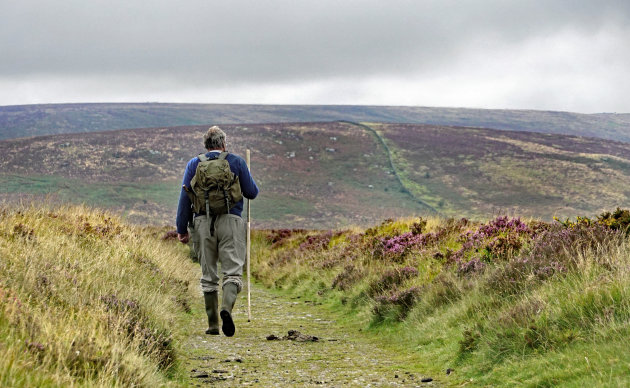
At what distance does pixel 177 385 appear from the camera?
21.2 ft

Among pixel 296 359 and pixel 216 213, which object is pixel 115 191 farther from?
pixel 296 359

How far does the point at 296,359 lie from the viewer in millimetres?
8281

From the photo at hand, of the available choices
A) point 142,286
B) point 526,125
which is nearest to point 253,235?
point 142,286

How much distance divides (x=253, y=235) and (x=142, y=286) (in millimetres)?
18850

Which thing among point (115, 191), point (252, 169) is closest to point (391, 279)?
point (115, 191)

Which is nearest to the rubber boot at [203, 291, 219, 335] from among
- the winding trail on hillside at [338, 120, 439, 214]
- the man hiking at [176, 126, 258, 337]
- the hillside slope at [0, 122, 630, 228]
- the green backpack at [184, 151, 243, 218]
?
the man hiking at [176, 126, 258, 337]

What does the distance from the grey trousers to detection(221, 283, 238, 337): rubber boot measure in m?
0.09

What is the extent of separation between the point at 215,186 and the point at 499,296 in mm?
4047

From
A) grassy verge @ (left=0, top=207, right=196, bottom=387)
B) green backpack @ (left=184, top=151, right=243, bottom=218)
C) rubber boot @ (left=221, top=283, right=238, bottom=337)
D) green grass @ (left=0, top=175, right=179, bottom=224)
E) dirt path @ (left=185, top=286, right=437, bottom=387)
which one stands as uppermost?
green backpack @ (left=184, top=151, right=243, bottom=218)

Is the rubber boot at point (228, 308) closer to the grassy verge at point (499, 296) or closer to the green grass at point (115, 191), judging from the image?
the grassy verge at point (499, 296)

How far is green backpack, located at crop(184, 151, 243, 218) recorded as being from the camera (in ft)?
28.6

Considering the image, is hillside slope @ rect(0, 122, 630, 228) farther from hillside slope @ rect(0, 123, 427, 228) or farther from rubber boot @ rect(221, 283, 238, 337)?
rubber boot @ rect(221, 283, 238, 337)

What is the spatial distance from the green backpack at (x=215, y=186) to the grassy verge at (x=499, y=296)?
10.5ft

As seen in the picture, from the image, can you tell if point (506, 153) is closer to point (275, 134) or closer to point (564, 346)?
point (275, 134)
